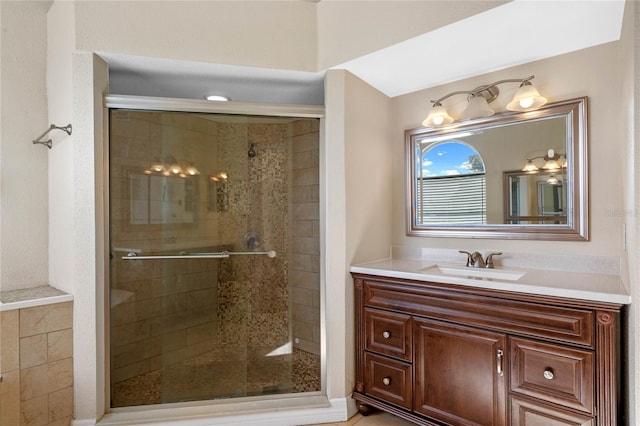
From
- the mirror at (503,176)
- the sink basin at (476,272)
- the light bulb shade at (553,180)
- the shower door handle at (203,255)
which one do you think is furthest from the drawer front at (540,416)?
the shower door handle at (203,255)

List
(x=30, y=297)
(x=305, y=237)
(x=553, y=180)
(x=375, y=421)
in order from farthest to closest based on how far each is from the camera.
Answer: (x=305, y=237) < (x=375, y=421) < (x=553, y=180) < (x=30, y=297)

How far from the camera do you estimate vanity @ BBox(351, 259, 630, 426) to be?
132cm

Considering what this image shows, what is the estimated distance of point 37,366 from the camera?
5.59ft

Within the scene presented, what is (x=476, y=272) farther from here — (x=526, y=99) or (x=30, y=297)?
(x=30, y=297)

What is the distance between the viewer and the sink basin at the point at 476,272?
187 centimetres

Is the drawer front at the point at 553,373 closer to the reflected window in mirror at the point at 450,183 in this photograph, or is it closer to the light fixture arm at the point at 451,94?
the reflected window in mirror at the point at 450,183

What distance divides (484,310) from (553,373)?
1.16 ft

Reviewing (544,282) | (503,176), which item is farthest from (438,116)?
(544,282)

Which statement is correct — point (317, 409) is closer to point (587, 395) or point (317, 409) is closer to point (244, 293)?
point (244, 293)

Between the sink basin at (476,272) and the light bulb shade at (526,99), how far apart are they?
0.97 metres

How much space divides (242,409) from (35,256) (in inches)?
63.9

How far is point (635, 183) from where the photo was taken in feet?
3.70

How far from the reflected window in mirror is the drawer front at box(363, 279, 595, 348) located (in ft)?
2.32

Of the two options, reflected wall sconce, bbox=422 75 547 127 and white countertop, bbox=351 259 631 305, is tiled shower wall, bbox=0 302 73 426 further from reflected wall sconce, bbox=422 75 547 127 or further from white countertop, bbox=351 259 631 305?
reflected wall sconce, bbox=422 75 547 127
